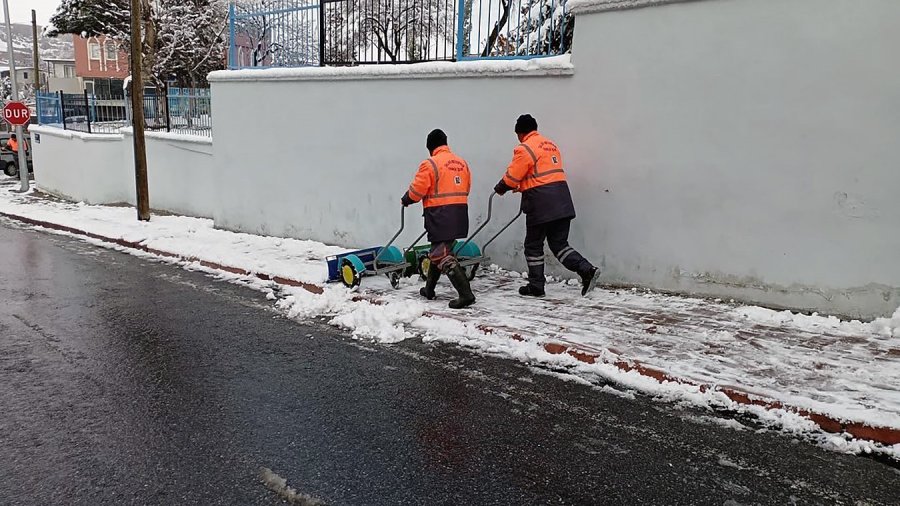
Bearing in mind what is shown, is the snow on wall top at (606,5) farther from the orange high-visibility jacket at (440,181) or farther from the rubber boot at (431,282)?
the rubber boot at (431,282)

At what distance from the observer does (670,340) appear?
5.60m

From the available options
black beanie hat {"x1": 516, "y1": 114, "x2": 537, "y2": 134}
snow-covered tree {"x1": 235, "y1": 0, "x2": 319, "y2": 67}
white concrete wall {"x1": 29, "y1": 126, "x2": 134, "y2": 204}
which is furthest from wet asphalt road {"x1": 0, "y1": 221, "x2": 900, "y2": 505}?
white concrete wall {"x1": 29, "y1": 126, "x2": 134, "y2": 204}

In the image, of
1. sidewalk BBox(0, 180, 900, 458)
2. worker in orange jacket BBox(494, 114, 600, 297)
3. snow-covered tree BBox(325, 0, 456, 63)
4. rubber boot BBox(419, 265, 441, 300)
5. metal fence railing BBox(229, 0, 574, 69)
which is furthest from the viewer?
snow-covered tree BBox(325, 0, 456, 63)

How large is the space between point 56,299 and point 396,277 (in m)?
3.92

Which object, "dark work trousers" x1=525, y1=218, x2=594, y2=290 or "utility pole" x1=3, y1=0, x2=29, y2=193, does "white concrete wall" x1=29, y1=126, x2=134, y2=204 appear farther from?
"dark work trousers" x1=525, y1=218, x2=594, y2=290

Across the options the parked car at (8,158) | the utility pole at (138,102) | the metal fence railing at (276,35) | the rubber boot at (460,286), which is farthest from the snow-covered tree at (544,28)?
the parked car at (8,158)

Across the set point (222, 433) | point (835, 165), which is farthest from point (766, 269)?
point (222, 433)

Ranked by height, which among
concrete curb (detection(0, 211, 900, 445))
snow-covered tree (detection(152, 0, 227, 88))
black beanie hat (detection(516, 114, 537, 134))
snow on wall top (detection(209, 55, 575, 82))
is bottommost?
concrete curb (detection(0, 211, 900, 445))

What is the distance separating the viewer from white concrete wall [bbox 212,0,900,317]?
229 inches

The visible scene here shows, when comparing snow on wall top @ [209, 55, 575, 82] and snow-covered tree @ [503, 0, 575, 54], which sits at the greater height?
snow-covered tree @ [503, 0, 575, 54]

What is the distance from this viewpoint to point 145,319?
685 centimetres

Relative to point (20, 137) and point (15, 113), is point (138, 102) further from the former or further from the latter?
point (20, 137)

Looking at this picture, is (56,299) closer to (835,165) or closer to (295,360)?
(295,360)

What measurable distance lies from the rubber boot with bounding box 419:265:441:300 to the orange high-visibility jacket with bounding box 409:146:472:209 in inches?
27.3
